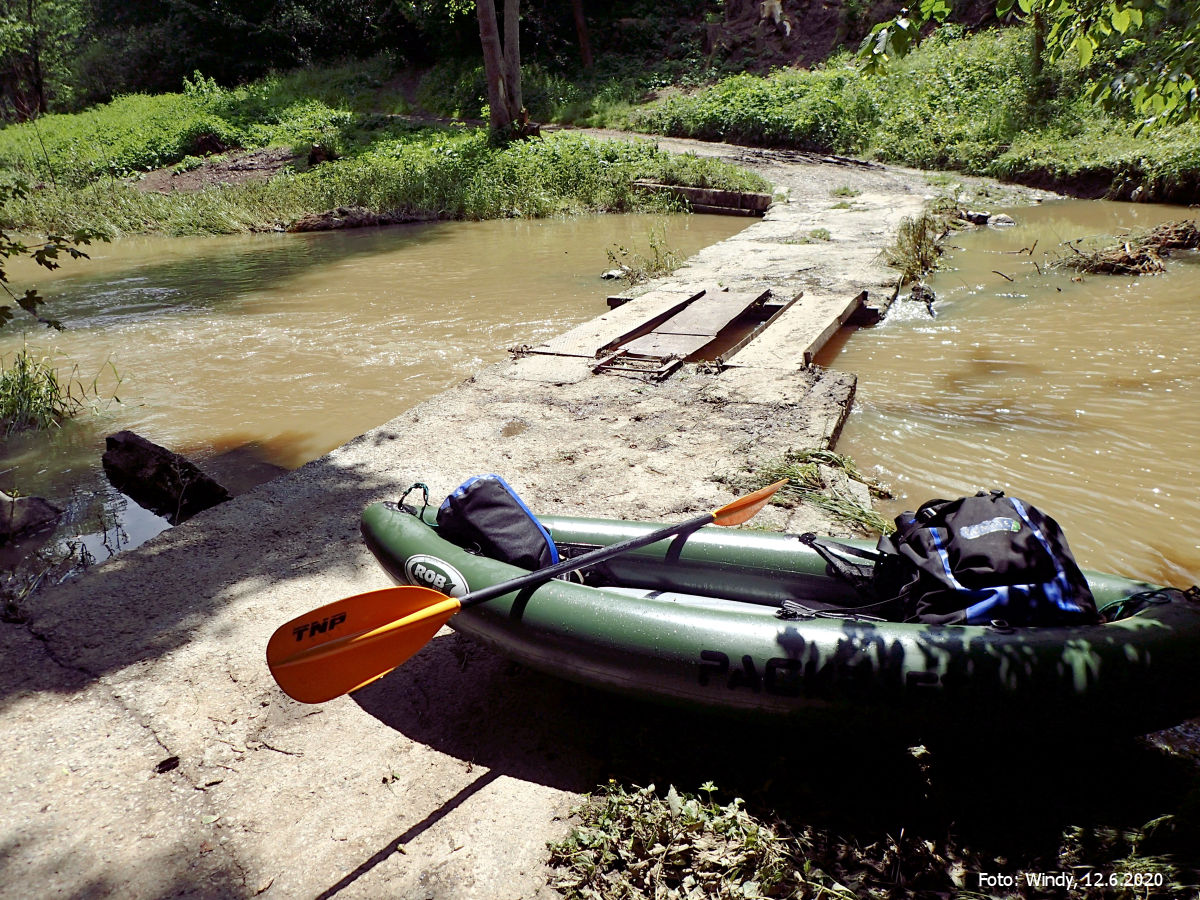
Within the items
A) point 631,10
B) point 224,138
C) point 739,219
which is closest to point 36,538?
point 739,219

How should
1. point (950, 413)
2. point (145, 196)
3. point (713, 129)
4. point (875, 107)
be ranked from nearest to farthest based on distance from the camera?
point (950, 413)
point (145, 196)
point (875, 107)
point (713, 129)

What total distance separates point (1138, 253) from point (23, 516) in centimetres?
951

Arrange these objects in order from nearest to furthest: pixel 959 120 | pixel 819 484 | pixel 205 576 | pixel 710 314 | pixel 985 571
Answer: pixel 985 571
pixel 205 576
pixel 819 484
pixel 710 314
pixel 959 120

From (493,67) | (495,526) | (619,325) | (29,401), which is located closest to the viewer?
(495,526)

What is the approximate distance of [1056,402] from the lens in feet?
17.5

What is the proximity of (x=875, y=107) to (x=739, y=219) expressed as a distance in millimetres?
A: 5547

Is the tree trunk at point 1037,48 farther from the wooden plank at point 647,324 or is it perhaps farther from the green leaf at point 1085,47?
the green leaf at point 1085,47

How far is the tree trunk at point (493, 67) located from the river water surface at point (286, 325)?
3.89 metres

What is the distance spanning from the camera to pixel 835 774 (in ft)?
7.86

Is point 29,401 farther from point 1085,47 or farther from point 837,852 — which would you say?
point 1085,47

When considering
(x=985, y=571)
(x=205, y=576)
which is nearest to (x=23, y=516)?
(x=205, y=576)

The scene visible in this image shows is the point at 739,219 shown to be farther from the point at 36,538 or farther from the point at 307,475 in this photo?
the point at 36,538

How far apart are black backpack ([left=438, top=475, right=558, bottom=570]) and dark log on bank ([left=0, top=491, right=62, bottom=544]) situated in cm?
278

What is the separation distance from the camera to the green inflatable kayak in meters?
2.13
